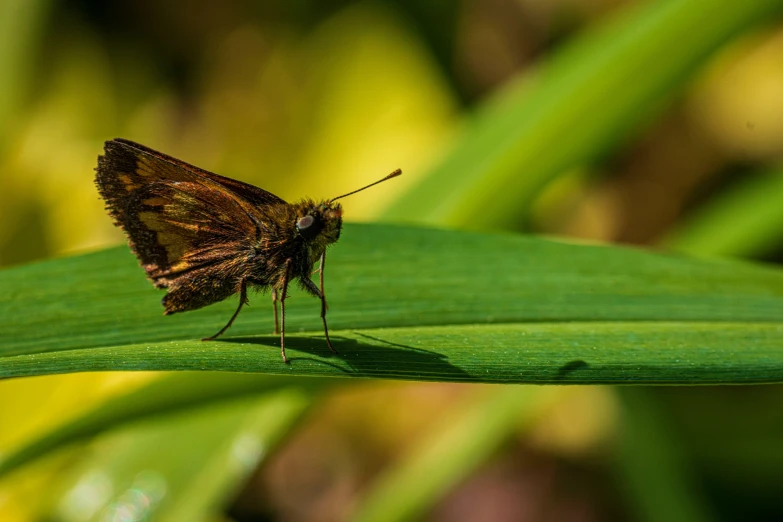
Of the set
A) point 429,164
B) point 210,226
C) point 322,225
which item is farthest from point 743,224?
point 210,226

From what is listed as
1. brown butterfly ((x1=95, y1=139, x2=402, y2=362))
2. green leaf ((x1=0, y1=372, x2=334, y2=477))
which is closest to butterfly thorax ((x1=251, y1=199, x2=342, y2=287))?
brown butterfly ((x1=95, y1=139, x2=402, y2=362))

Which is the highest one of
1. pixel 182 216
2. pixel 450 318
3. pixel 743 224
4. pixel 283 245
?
pixel 182 216

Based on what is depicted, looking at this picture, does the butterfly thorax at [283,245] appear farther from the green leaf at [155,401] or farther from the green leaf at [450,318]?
the green leaf at [155,401]

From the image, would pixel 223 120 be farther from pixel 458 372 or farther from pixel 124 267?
pixel 458 372

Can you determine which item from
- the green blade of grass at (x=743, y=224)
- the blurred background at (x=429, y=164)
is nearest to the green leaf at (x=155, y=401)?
the blurred background at (x=429, y=164)

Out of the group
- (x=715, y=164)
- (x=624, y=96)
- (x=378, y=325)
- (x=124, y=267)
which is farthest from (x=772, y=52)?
(x=124, y=267)

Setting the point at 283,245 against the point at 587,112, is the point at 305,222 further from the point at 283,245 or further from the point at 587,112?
the point at 587,112
